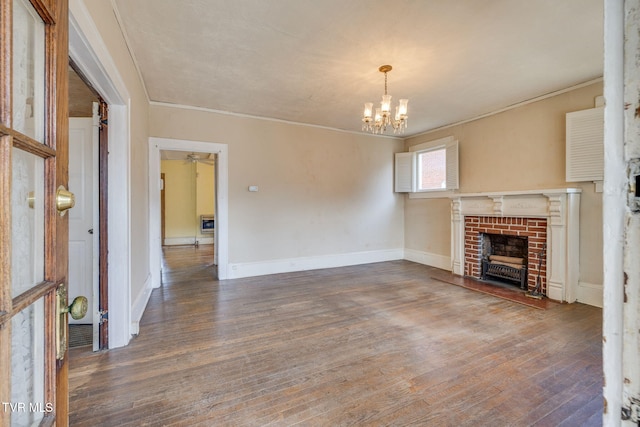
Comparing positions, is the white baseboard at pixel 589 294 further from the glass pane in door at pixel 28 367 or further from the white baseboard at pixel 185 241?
the white baseboard at pixel 185 241

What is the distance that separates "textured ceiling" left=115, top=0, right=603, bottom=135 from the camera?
84.2 inches

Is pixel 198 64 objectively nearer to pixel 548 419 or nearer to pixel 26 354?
pixel 26 354

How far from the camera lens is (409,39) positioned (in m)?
2.47

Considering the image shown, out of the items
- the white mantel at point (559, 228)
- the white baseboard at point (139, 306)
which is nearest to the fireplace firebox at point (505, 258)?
the white mantel at point (559, 228)

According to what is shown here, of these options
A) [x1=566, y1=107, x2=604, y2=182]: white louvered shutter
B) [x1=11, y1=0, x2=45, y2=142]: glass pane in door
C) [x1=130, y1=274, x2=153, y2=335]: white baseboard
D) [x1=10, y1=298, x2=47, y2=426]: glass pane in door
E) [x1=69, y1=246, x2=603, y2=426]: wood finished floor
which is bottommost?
[x1=69, y1=246, x2=603, y2=426]: wood finished floor

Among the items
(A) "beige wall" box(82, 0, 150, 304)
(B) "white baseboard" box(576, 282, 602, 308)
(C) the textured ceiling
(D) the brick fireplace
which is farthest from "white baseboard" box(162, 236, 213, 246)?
(B) "white baseboard" box(576, 282, 602, 308)

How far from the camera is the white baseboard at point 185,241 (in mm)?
8444

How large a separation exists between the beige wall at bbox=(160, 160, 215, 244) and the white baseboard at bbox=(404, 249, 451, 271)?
6.14m

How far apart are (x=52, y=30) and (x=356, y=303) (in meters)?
3.28

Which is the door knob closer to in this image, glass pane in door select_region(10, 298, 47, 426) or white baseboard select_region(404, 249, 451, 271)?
glass pane in door select_region(10, 298, 47, 426)

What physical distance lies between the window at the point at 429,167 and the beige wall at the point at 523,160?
0.14 meters

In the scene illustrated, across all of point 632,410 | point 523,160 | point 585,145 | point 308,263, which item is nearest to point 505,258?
point 523,160

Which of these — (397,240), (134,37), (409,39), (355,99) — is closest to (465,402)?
(409,39)

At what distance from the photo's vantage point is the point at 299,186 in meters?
5.04
